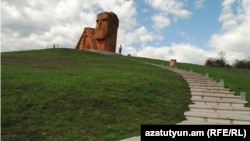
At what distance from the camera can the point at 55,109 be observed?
26.7 feet

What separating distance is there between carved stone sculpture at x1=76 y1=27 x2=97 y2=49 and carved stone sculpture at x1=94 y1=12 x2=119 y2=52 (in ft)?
2.81

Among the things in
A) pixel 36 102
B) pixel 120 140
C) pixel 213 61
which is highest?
pixel 213 61

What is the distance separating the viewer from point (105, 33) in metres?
37.4

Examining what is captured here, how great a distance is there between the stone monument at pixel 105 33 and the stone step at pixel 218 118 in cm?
2883

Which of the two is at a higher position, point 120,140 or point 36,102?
point 36,102

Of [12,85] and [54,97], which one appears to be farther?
[12,85]

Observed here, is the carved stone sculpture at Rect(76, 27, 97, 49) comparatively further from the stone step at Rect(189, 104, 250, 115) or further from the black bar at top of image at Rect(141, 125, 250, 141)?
the black bar at top of image at Rect(141, 125, 250, 141)

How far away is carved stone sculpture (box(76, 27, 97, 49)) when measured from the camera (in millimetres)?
38884

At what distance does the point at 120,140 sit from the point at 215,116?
3552 millimetres

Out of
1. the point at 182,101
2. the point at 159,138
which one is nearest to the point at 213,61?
the point at 182,101

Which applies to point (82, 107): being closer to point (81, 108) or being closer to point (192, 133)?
point (81, 108)

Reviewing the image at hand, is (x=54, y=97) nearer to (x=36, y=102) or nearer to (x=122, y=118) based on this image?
(x=36, y=102)

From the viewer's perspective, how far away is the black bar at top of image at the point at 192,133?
5.04m

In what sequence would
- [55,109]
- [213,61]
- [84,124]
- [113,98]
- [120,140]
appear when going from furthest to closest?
[213,61] < [113,98] < [55,109] < [84,124] < [120,140]
